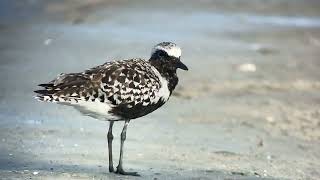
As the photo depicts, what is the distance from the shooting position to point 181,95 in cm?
1325

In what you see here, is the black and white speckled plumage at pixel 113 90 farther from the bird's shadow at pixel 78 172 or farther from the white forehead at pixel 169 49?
the bird's shadow at pixel 78 172

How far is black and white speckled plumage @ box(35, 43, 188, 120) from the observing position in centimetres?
760

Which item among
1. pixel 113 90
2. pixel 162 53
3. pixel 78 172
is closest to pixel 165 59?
pixel 162 53

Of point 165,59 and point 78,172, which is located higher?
point 165,59

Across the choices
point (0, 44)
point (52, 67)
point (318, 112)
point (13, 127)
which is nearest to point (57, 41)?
point (0, 44)

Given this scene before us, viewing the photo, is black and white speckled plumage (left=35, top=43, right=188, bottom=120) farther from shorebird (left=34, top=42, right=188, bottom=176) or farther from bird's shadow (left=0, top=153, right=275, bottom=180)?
bird's shadow (left=0, top=153, right=275, bottom=180)

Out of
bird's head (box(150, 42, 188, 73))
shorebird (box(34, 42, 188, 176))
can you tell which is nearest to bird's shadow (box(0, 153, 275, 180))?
shorebird (box(34, 42, 188, 176))

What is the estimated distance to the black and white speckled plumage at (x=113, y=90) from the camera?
760 centimetres

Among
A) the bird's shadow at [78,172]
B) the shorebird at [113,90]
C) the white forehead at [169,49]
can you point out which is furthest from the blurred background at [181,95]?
the white forehead at [169,49]

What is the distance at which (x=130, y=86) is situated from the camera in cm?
777

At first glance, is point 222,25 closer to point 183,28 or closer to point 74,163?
point 183,28

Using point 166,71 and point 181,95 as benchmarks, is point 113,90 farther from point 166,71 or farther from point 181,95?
point 181,95

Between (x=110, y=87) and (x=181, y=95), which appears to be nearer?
(x=110, y=87)

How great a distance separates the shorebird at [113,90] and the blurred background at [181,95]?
52 centimetres
